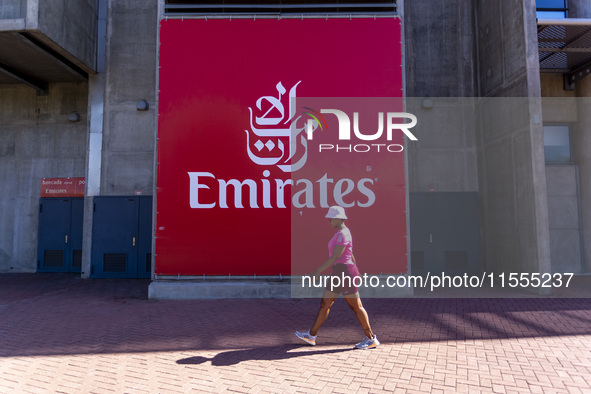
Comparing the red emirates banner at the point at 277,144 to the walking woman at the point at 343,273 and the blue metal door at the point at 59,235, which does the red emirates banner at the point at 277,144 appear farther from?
the blue metal door at the point at 59,235

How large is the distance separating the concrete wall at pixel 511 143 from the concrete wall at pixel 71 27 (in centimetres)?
1330

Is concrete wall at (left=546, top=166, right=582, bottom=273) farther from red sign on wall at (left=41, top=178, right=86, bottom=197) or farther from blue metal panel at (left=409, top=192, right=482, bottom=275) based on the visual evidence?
red sign on wall at (left=41, top=178, right=86, bottom=197)

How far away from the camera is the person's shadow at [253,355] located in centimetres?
488

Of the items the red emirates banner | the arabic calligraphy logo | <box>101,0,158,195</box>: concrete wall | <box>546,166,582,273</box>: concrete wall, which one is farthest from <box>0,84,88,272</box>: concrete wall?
<box>546,166,582,273</box>: concrete wall

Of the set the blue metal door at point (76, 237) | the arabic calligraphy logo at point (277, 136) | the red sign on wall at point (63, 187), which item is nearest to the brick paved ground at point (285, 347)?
the arabic calligraphy logo at point (277, 136)

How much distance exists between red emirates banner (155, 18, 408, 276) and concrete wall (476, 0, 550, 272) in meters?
3.50

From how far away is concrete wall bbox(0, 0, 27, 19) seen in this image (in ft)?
33.8

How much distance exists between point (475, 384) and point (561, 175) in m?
11.7

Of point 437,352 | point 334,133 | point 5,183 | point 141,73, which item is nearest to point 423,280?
point 334,133

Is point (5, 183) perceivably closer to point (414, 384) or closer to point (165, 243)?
point (165, 243)

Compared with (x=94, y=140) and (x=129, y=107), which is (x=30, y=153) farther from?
(x=129, y=107)

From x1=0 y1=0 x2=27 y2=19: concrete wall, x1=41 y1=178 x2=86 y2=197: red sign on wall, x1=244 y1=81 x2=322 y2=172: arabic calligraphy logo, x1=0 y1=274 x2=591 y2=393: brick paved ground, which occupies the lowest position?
x1=0 y1=274 x2=591 y2=393: brick paved ground

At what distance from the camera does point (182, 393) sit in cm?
395

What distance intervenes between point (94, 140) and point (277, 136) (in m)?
7.50
